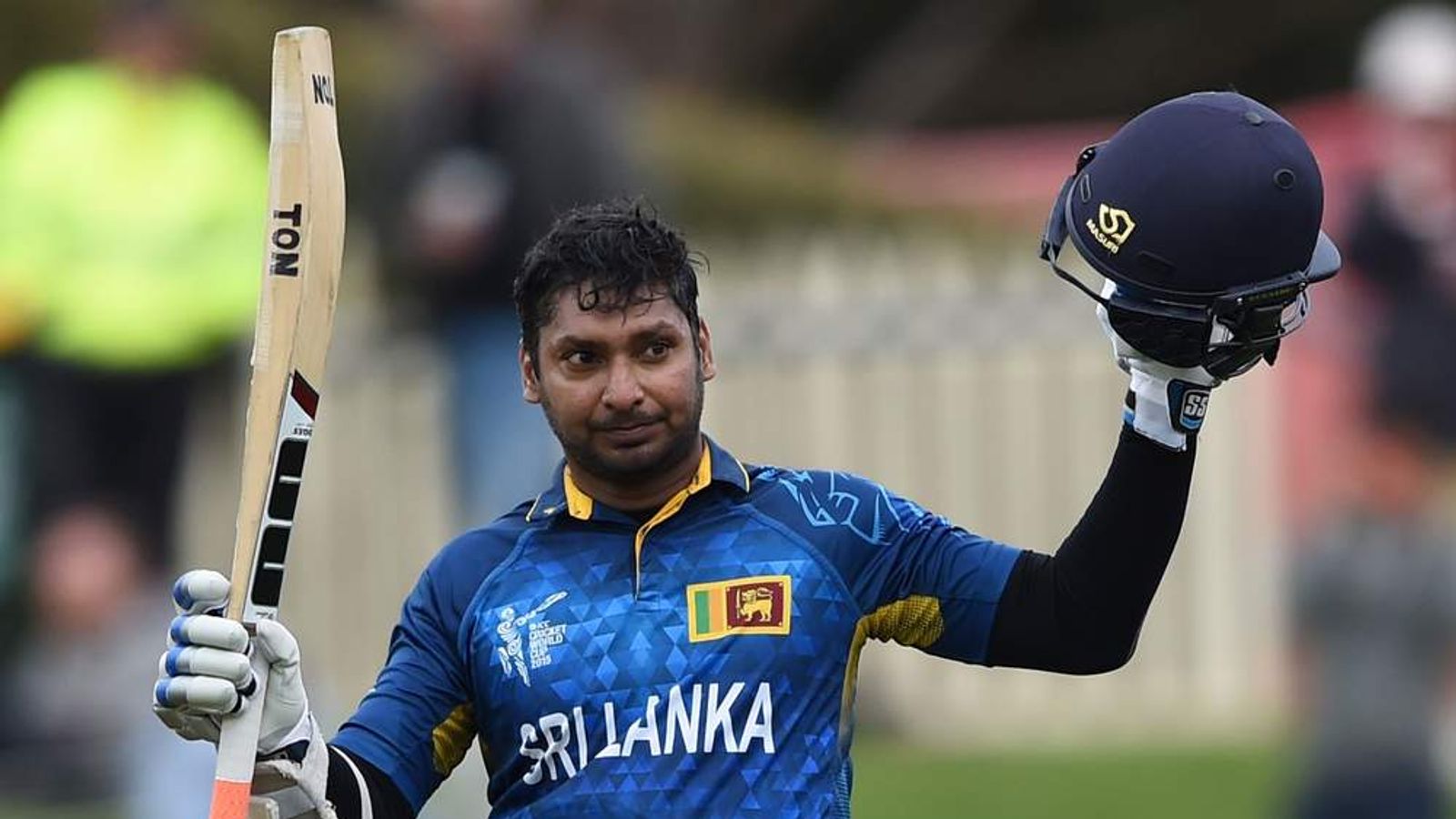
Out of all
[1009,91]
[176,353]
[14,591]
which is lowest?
[14,591]

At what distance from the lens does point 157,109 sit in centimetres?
1077

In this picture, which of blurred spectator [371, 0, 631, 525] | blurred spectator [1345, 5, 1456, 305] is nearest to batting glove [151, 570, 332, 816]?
blurred spectator [371, 0, 631, 525]

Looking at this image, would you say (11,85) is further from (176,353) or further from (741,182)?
(741,182)

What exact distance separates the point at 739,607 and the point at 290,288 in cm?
93

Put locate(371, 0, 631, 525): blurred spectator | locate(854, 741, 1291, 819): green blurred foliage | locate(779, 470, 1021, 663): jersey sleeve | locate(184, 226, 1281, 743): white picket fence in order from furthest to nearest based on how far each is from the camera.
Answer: locate(184, 226, 1281, 743): white picket fence → locate(854, 741, 1291, 819): green blurred foliage → locate(371, 0, 631, 525): blurred spectator → locate(779, 470, 1021, 663): jersey sleeve

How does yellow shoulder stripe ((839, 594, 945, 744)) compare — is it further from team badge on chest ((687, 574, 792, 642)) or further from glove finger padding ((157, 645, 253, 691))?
glove finger padding ((157, 645, 253, 691))

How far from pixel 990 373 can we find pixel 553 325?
31.5 ft

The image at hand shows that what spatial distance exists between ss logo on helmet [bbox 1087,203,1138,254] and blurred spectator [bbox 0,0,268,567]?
20.1ft

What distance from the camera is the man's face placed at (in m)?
5.12

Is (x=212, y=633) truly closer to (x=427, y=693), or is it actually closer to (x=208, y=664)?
(x=208, y=664)

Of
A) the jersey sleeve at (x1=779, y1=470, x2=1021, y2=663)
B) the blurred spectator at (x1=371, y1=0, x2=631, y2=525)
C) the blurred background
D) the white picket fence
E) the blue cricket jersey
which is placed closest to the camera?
the blue cricket jersey

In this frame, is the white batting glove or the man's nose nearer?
the white batting glove

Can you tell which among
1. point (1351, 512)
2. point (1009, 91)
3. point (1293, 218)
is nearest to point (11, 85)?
point (1351, 512)

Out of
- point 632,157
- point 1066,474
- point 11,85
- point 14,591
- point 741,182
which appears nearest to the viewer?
point 632,157
